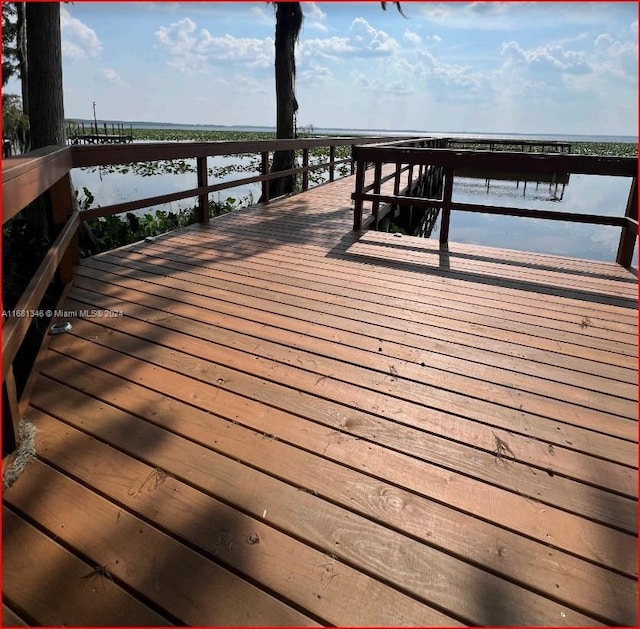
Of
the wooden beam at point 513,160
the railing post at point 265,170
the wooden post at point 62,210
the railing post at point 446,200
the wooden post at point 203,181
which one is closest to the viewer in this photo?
the wooden post at point 62,210

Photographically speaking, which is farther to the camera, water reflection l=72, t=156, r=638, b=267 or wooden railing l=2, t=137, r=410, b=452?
water reflection l=72, t=156, r=638, b=267

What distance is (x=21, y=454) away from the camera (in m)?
1.61

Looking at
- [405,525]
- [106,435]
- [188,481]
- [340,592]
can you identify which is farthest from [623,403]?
[106,435]

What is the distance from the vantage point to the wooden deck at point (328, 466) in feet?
3.90

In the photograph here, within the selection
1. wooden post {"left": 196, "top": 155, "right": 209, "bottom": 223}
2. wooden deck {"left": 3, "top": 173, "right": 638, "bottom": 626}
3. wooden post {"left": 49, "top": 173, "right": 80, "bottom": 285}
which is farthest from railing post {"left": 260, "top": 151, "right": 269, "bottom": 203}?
wooden deck {"left": 3, "top": 173, "right": 638, "bottom": 626}

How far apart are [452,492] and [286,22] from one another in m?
9.55

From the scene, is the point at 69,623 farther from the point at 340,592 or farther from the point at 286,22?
the point at 286,22

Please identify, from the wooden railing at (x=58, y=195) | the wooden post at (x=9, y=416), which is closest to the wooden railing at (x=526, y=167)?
the wooden railing at (x=58, y=195)

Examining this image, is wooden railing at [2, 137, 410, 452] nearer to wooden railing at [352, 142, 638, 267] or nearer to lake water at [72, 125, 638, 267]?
wooden railing at [352, 142, 638, 267]

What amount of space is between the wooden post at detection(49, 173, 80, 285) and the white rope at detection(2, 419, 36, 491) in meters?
1.86

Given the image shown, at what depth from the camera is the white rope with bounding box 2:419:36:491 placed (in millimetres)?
1510

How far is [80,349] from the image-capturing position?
7.79 ft

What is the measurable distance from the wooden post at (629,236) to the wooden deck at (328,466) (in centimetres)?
129

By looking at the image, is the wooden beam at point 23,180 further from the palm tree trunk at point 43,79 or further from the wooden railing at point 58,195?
the palm tree trunk at point 43,79
